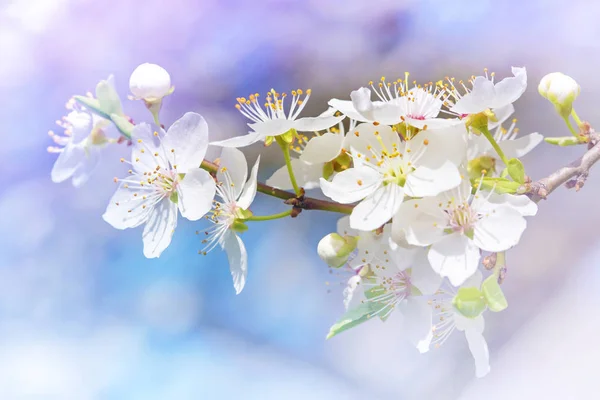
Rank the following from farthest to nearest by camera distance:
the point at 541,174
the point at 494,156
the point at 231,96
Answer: the point at 231,96 → the point at 541,174 → the point at 494,156

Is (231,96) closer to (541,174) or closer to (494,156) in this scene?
(541,174)

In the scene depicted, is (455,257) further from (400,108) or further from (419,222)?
(400,108)

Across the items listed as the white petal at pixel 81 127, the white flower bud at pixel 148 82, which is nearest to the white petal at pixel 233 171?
the white flower bud at pixel 148 82

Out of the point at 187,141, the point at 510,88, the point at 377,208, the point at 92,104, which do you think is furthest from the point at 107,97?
the point at 510,88

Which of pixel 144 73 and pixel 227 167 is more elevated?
pixel 144 73

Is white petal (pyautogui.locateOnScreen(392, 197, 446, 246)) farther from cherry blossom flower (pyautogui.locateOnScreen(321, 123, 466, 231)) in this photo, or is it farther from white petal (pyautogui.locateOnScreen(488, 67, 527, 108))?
white petal (pyautogui.locateOnScreen(488, 67, 527, 108))

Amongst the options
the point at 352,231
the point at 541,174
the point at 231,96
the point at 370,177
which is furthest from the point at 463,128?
the point at 231,96
